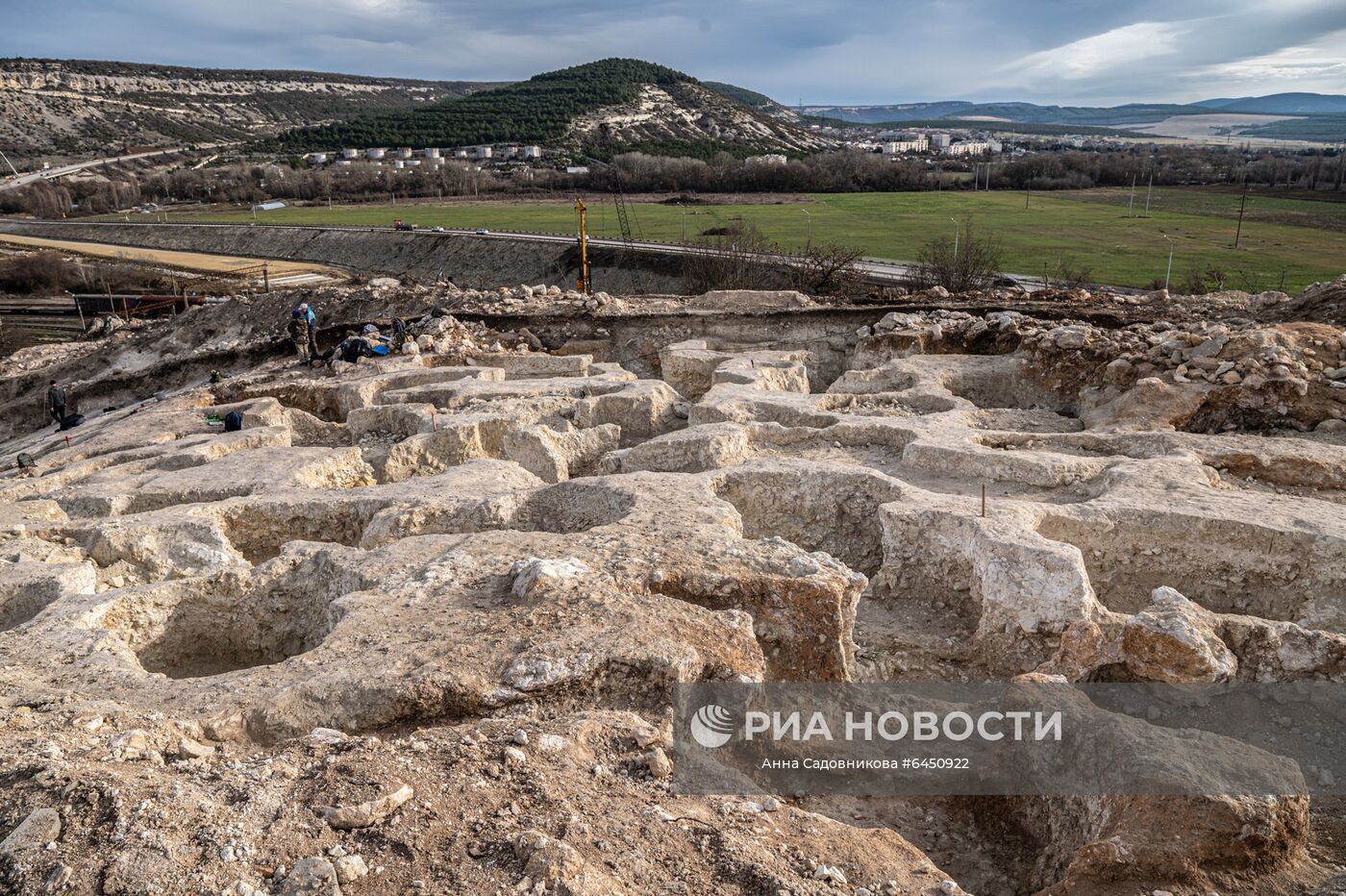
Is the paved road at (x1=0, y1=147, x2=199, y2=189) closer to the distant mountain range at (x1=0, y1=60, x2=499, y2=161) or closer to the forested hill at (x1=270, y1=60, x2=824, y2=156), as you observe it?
the distant mountain range at (x1=0, y1=60, x2=499, y2=161)

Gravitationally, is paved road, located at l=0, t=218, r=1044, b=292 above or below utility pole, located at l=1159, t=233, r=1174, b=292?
above

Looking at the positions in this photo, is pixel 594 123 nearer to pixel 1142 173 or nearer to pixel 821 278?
pixel 1142 173

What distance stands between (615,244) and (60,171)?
262 feet

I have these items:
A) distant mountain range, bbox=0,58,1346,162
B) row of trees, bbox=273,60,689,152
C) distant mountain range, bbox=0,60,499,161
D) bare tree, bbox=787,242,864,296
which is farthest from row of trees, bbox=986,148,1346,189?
distant mountain range, bbox=0,60,499,161

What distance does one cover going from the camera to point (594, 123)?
118 m

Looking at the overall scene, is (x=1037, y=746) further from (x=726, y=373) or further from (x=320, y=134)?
(x=320, y=134)

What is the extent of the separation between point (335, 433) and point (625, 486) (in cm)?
761

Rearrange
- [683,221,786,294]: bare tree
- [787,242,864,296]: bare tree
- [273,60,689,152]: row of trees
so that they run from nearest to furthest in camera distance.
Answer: [787,242,864,296]: bare tree
[683,221,786,294]: bare tree
[273,60,689,152]: row of trees

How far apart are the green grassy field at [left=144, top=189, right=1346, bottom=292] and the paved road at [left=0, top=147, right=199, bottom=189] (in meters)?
23.5

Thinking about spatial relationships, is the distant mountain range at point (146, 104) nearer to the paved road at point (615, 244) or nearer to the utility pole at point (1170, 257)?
the paved road at point (615, 244)

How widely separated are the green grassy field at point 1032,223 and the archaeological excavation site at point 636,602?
2938 cm

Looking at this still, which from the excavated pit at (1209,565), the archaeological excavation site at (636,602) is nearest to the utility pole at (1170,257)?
the archaeological excavation site at (636,602)

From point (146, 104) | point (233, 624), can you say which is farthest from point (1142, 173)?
point (146, 104)

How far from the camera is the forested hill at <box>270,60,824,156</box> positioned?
11325 centimetres
